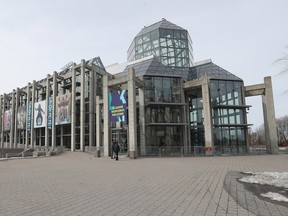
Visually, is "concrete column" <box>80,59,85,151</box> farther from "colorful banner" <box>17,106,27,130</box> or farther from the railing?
"colorful banner" <box>17,106,27,130</box>

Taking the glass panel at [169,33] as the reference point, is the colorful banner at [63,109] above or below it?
below

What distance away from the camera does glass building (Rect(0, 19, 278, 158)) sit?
1004 inches

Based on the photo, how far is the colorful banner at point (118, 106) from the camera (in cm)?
2505

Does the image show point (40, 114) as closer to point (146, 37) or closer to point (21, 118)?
point (21, 118)

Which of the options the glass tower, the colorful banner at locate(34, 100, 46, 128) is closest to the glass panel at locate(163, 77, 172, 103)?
the glass tower

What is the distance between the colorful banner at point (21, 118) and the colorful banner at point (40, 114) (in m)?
5.61

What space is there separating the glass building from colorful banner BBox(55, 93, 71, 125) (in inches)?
6.9

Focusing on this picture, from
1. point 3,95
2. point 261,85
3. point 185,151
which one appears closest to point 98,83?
point 185,151

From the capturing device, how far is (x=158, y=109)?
2811 cm

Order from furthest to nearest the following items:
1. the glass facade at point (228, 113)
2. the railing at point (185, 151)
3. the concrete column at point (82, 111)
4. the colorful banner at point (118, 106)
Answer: the concrete column at point (82, 111)
the glass facade at point (228, 113)
the colorful banner at point (118, 106)
the railing at point (185, 151)

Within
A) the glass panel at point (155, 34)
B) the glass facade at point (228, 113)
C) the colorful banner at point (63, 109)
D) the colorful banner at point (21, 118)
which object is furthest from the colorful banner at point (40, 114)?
the glass facade at point (228, 113)

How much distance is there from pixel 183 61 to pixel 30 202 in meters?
43.1

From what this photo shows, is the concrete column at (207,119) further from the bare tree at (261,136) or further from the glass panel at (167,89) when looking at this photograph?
the bare tree at (261,136)

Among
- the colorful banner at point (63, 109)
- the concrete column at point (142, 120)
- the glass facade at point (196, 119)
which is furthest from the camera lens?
the colorful banner at point (63, 109)
